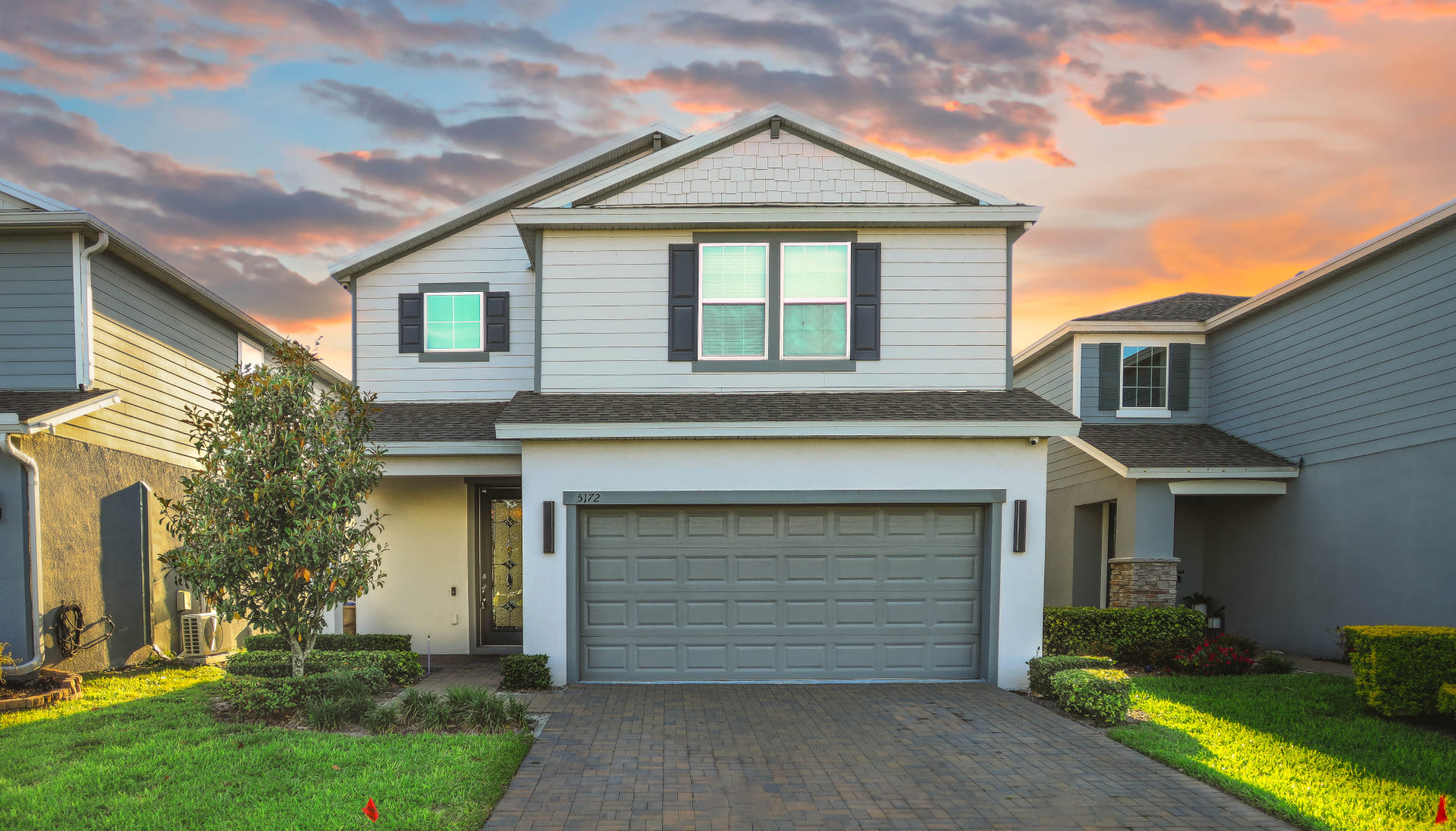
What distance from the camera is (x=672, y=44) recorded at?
12695 mm

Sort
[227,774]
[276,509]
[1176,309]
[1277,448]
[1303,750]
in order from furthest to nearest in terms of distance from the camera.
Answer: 1. [1176,309]
2. [1277,448]
3. [276,509]
4. [1303,750]
5. [227,774]

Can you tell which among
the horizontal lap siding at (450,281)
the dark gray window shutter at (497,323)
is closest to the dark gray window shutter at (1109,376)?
the horizontal lap siding at (450,281)

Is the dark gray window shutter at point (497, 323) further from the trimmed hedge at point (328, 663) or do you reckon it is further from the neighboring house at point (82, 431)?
the neighboring house at point (82, 431)

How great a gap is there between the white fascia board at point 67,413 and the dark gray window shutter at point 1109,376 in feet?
53.3

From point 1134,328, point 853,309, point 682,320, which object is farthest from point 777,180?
point 1134,328

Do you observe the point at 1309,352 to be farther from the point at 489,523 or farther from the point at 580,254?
the point at 489,523

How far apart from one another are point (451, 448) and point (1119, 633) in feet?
31.9

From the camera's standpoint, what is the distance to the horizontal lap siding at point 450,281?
12.2 meters

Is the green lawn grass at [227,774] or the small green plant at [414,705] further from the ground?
the small green plant at [414,705]

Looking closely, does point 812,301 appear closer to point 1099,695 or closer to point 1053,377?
point 1099,695

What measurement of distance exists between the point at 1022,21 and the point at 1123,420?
25.1 feet

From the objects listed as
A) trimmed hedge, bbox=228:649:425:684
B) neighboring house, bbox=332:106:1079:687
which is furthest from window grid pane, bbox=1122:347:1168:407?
trimmed hedge, bbox=228:649:425:684

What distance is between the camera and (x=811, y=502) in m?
9.73

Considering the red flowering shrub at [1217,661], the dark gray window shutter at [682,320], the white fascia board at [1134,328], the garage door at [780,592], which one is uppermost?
the white fascia board at [1134,328]
